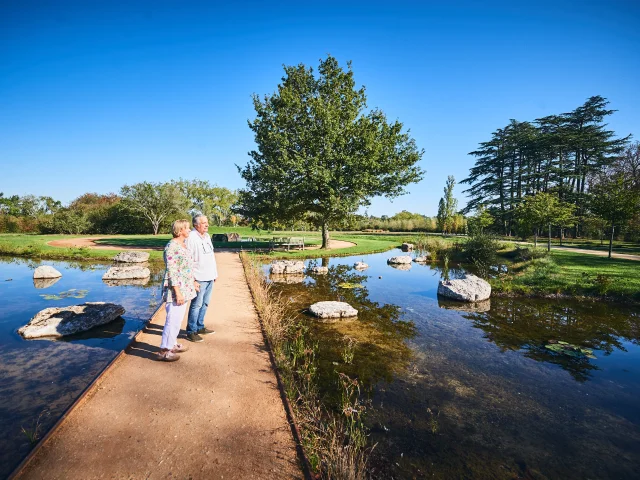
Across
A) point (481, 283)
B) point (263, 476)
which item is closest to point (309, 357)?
point (263, 476)

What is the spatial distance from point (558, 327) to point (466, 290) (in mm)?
3012

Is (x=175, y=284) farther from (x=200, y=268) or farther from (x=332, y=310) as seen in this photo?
(x=332, y=310)

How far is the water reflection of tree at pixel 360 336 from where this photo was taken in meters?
5.52

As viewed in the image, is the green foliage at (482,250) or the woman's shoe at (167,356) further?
the green foliage at (482,250)

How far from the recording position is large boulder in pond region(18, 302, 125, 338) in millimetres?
6613

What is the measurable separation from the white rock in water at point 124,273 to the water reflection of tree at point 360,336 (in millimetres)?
6557

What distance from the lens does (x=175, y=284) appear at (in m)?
4.74

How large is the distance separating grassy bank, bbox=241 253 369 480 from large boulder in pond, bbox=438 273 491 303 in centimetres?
653

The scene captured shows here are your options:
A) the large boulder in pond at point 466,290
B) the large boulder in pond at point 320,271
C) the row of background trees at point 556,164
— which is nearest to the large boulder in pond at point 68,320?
the large boulder in pond at point 320,271

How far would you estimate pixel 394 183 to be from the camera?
70.1ft

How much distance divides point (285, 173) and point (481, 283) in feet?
39.4

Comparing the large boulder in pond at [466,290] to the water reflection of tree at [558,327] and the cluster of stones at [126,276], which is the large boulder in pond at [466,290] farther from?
the cluster of stones at [126,276]

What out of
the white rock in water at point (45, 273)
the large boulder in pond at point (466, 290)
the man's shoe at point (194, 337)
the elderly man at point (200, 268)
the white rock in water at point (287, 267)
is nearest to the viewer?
the elderly man at point (200, 268)

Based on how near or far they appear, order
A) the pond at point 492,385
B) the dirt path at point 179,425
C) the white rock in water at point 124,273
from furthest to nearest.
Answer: the white rock in water at point 124,273, the pond at point 492,385, the dirt path at point 179,425
